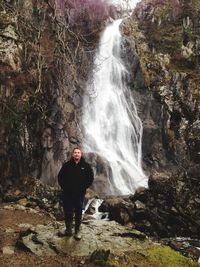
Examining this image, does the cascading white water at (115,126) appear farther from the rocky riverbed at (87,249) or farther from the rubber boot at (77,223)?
the rubber boot at (77,223)

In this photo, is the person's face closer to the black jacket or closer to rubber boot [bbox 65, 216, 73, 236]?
the black jacket

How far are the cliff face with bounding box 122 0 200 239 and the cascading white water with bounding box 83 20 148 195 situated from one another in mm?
1003

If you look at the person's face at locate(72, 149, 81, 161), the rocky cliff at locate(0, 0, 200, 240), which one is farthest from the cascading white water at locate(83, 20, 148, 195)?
the person's face at locate(72, 149, 81, 161)

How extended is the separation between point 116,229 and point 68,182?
250 centimetres

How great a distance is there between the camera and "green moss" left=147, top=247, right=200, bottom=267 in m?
8.59

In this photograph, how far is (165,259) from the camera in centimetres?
877

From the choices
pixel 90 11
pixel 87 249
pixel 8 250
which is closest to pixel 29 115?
pixel 8 250

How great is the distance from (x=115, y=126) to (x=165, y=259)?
2015cm

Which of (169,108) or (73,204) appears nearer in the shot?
(73,204)

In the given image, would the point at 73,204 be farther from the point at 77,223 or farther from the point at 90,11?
the point at 90,11

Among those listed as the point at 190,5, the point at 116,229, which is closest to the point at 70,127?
the point at 116,229

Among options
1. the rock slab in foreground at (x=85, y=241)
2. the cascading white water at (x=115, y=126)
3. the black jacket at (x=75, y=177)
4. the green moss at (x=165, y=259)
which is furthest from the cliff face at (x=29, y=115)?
the green moss at (x=165, y=259)

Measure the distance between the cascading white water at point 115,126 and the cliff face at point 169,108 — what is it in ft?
3.29

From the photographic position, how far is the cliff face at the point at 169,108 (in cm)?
1695
